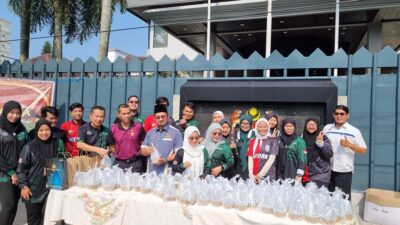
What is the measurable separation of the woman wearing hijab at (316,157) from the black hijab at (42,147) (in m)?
2.65

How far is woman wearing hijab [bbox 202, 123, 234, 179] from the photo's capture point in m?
3.25

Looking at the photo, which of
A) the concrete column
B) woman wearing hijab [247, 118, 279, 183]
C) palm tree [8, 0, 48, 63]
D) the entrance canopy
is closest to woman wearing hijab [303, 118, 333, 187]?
woman wearing hijab [247, 118, 279, 183]

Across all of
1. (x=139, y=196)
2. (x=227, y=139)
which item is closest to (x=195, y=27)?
(x=227, y=139)

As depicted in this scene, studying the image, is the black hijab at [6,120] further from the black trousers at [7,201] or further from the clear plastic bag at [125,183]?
the clear plastic bag at [125,183]

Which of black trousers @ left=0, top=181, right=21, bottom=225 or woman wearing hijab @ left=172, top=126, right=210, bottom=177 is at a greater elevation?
woman wearing hijab @ left=172, top=126, right=210, bottom=177

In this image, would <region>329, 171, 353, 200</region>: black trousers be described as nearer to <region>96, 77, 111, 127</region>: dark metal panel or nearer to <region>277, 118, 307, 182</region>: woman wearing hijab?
<region>277, 118, 307, 182</region>: woman wearing hijab

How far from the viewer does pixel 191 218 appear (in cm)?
247

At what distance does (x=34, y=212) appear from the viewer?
121 inches

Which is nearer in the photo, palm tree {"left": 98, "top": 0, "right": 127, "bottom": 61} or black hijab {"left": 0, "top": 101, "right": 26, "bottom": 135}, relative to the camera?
black hijab {"left": 0, "top": 101, "right": 26, "bottom": 135}

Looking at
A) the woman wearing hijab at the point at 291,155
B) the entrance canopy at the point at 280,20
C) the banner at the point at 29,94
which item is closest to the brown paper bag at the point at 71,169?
the woman wearing hijab at the point at 291,155

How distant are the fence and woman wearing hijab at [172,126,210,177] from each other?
195 cm

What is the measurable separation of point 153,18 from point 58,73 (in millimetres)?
5387

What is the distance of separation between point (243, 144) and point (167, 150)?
914 millimetres

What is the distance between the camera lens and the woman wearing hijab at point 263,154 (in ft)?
10.9
